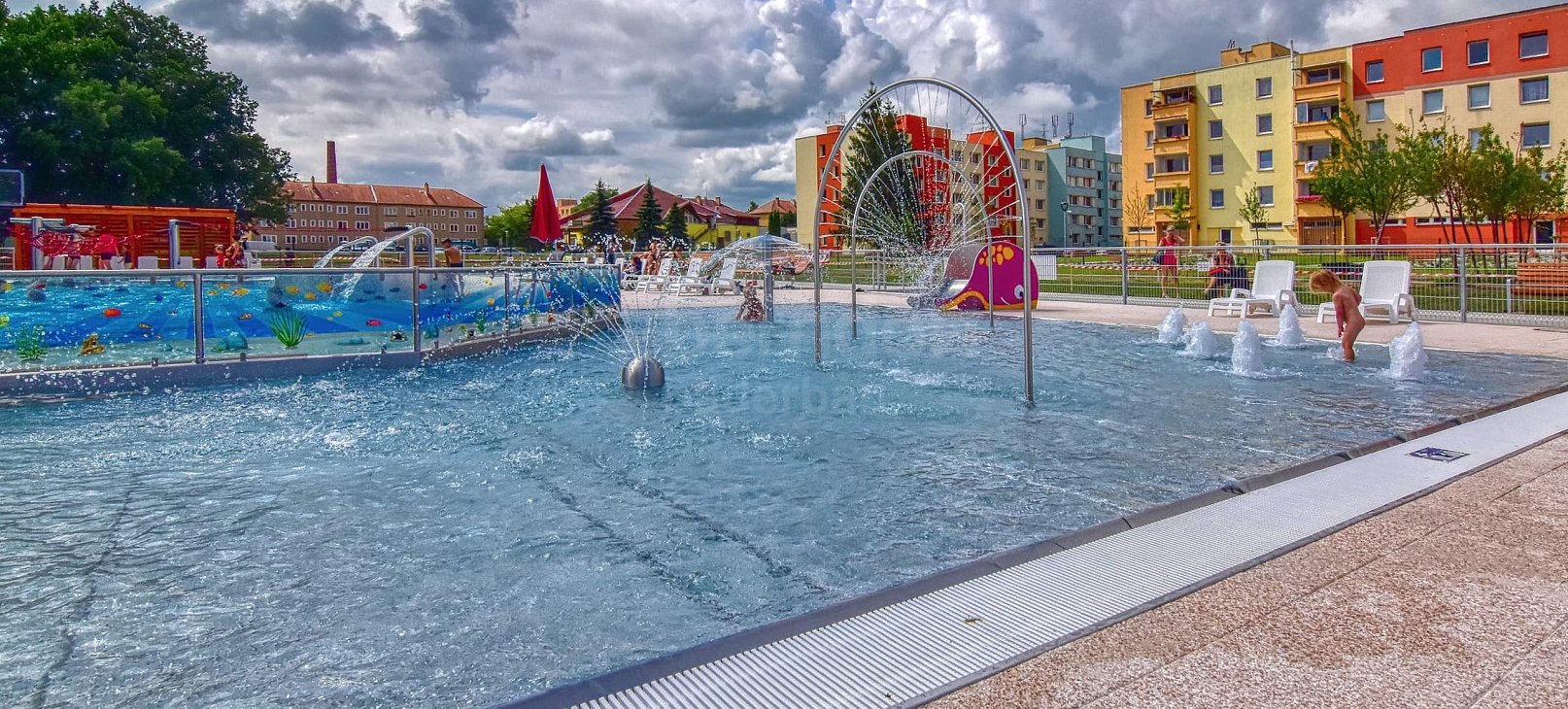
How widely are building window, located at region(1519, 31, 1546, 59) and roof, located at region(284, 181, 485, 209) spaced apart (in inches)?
5891

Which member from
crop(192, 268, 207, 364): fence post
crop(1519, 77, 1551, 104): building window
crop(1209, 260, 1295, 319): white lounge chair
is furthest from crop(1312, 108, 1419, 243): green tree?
crop(192, 268, 207, 364): fence post

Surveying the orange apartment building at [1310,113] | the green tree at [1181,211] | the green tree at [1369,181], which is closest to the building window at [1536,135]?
the orange apartment building at [1310,113]

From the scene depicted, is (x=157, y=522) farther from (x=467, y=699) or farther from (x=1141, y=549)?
(x=1141, y=549)

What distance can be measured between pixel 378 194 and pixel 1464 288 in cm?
16781

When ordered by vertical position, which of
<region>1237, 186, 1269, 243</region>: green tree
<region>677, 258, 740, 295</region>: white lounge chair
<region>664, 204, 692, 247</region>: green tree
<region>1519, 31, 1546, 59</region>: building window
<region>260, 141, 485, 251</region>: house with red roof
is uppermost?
<region>260, 141, 485, 251</region>: house with red roof

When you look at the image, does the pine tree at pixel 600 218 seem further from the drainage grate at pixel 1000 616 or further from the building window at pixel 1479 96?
the drainage grate at pixel 1000 616

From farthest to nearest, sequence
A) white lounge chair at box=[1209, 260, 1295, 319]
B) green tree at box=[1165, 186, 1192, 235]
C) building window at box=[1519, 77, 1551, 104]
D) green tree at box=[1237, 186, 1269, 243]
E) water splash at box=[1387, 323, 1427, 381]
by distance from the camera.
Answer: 1. green tree at box=[1165, 186, 1192, 235]
2. green tree at box=[1237, 186, 1269, 243]
3. building window at box=[1519, 77, 1551, 104]
4. white lounge chair at box=[1209, 260, 1295, 319]
5. water splash at box=[1387, 323, 1427, 381]

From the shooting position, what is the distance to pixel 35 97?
40.9 meters

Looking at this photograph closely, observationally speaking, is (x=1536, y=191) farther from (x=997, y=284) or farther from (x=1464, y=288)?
(x=997, y=284)

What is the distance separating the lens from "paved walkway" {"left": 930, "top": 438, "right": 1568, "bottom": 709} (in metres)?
2.75

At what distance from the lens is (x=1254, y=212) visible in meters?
58.9

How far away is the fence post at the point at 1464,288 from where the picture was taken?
15617mm

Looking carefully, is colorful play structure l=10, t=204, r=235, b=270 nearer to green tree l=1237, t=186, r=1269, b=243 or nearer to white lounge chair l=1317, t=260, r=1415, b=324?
white lounge chair l=1317, t=260, r=1415, b=324

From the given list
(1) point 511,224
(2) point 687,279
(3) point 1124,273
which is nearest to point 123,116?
(2) point 687,279
